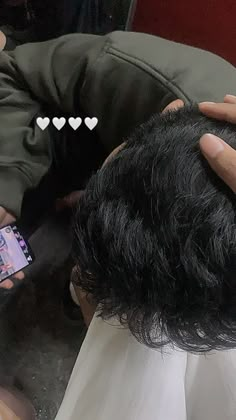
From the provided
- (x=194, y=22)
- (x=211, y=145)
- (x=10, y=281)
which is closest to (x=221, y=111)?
(x=211, y=145)

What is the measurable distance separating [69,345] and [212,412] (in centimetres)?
39

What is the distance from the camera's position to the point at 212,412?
0.54 meters

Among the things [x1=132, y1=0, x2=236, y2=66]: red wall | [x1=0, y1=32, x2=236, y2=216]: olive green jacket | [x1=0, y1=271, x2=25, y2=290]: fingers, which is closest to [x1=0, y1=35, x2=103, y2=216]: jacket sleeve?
[x1=0, y1=32, x2=236, y2=216]: olive green jacket

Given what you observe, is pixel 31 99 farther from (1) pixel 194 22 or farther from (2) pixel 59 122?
(1) pixel 194 22

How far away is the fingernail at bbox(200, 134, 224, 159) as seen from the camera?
40 cm

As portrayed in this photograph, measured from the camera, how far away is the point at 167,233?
16.6 inches

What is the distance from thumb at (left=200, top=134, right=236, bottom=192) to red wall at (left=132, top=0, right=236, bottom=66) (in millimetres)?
712

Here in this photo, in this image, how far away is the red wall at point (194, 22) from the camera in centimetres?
104

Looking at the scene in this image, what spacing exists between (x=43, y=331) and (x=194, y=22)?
63 cm

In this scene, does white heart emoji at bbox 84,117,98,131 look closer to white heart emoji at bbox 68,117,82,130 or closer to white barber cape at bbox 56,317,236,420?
white heart emoji at bbox 68,117,82,130

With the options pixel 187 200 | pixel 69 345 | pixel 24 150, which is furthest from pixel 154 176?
pixel 69 345

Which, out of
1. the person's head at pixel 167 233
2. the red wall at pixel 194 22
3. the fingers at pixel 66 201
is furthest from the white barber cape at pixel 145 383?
the red wall at pixel 194 22

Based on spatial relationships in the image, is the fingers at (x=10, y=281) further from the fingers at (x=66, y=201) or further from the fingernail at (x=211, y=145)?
the fingernail at (x=211, y=145)

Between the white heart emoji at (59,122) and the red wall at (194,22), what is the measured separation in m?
0.44
